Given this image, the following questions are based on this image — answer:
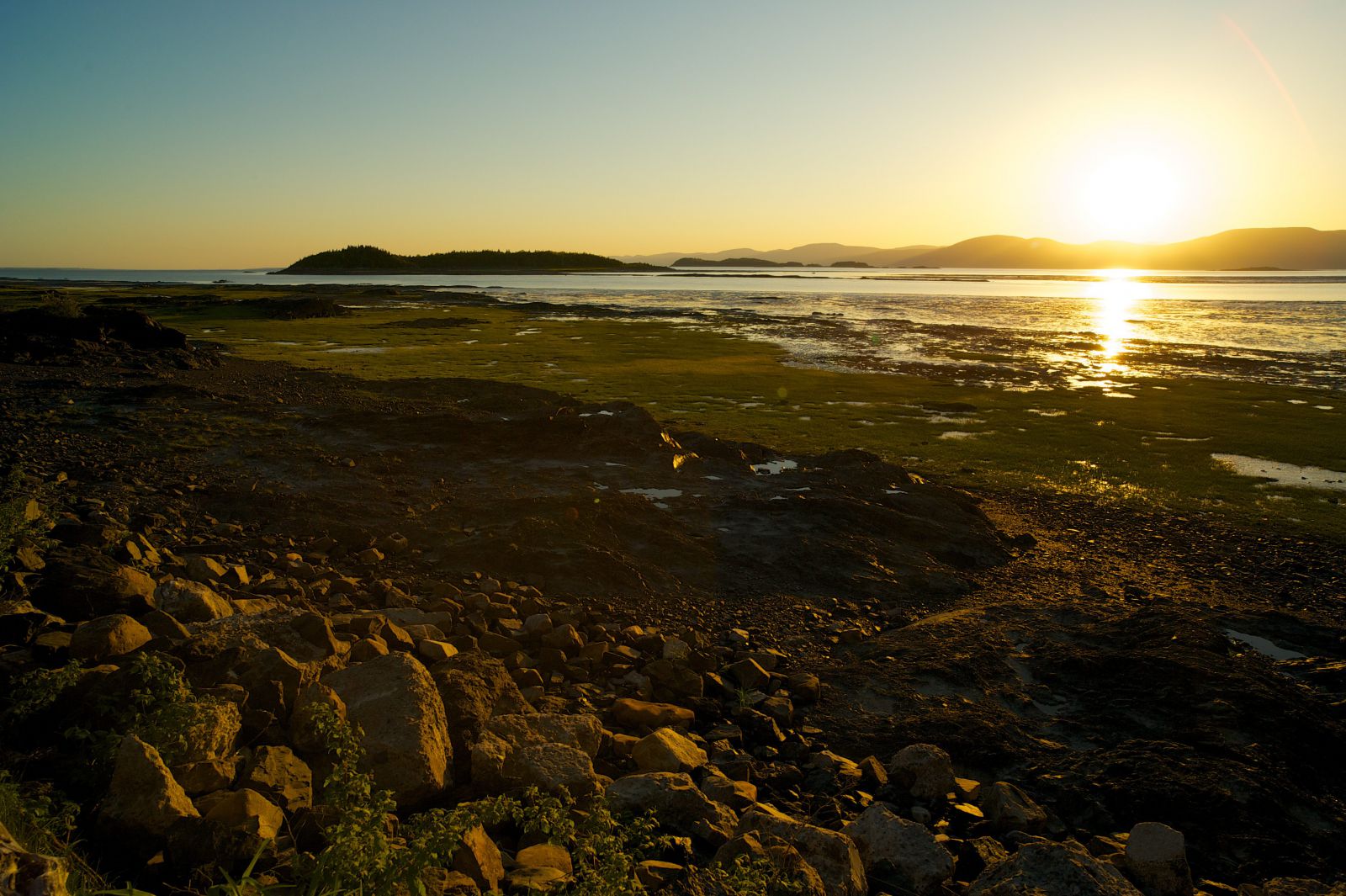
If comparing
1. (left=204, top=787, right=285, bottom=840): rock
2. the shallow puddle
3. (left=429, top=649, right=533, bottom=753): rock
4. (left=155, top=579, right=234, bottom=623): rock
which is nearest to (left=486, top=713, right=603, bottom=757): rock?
(left=429, top=649, right=533, bottom=753): rock

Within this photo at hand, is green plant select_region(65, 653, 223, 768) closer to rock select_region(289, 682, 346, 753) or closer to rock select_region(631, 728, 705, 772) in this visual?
rock select_region(289, 682, 346, 753)

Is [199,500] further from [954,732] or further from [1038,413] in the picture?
[1038,413]

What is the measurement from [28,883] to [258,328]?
50.9 meters

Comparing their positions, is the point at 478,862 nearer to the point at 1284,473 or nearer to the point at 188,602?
the point at 188,602

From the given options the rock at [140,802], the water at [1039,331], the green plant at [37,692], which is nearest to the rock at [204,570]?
the green plant at [37,692]

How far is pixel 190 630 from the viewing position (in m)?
6.55

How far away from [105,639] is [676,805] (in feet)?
14.3

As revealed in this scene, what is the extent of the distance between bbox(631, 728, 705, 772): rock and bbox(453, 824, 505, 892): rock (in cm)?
179

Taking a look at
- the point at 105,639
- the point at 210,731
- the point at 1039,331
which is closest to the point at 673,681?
the point at 210,731

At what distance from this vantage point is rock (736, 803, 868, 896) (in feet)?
15.1

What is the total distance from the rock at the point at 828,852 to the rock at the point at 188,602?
207 inches

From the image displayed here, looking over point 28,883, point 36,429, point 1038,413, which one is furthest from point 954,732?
point 1038,413

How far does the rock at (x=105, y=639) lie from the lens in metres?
5.47

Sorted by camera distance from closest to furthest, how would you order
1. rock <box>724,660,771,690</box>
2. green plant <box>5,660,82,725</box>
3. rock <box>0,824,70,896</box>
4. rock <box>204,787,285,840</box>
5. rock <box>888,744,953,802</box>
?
rock <box>0,824,70,896</box> < rock <box>204,787,285,840</box> < green plant <box>5,660,82,725</box> < rock <box>888,744,953,802</box> < rock <box>724,660,771,690</box>
